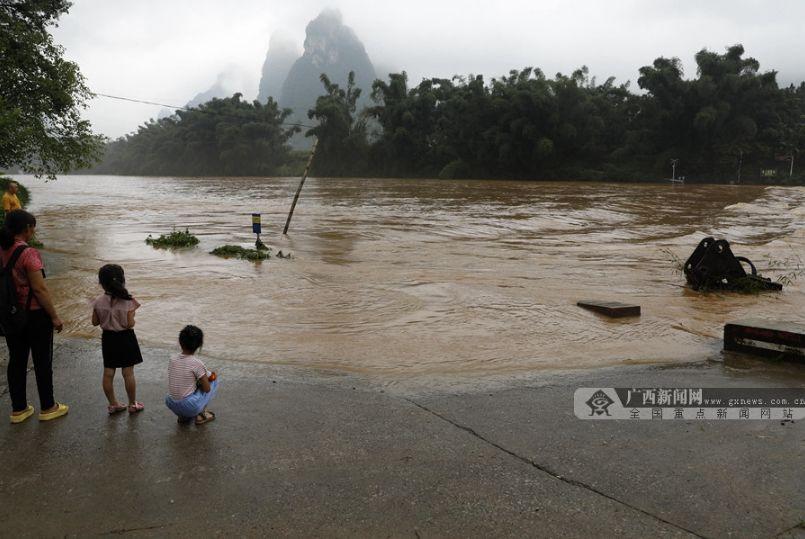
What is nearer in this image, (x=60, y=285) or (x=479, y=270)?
(x=60, y=285)

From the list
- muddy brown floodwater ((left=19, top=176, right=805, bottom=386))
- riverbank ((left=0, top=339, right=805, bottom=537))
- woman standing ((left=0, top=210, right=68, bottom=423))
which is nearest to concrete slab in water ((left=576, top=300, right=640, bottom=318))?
muddy brown floodwater ((left=19, top=176, right=805, bottom=386))

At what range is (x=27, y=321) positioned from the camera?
421 centimetres

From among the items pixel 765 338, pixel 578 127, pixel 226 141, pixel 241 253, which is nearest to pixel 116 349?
pixel 765 338

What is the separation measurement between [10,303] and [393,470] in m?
2.86

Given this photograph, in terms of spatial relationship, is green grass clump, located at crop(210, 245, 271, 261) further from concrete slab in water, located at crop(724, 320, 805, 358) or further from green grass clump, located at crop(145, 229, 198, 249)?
concrete slab in water, located at crop(724, 320, 805, 358)

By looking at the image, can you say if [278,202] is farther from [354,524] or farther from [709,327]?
[354,524]

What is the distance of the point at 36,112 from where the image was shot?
18125 mm

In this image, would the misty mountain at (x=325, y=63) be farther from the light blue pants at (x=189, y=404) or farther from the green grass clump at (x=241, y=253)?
the light blue pants at (x=189, y=404)

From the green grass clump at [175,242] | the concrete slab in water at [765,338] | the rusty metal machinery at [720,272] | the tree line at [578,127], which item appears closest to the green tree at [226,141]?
the tree line at [578,127]

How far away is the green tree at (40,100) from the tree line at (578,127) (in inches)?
1114

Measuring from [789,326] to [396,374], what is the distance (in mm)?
3878

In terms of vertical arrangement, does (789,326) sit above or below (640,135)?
below

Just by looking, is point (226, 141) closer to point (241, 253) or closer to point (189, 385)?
point (241, 253)

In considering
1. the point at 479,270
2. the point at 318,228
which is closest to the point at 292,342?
the point at 479,270
